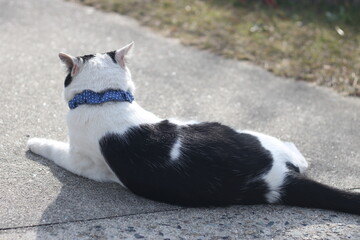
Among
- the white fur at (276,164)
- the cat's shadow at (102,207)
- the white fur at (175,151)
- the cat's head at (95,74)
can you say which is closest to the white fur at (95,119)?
the cat's head at (95,74)

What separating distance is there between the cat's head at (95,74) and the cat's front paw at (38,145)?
423mm

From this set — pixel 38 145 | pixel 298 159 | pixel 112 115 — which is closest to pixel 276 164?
pixel 298 159

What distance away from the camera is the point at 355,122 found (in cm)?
520

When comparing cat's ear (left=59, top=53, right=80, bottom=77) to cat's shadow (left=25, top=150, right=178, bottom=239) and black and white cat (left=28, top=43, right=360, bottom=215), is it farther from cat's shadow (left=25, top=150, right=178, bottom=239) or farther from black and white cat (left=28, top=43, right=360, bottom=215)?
cat's shadow (left=25, top=150, right=178, bottom=239)

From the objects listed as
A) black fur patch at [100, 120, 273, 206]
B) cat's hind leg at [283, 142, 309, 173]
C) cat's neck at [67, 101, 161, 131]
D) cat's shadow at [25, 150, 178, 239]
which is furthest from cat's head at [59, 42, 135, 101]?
cat's hind leg at [283, 142, 309, 173]

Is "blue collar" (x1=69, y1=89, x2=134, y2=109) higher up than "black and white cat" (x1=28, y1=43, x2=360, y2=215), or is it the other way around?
→ "blue collar" (x1=69, y1=89, x2=134, y2=109)

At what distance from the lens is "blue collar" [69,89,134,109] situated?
385 cm

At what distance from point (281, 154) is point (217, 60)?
254cm

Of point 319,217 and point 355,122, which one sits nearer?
point 319,217

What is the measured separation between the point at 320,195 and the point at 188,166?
2.58ft

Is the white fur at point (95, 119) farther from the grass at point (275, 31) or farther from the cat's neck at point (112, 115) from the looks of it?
the grass at point (275, 31)

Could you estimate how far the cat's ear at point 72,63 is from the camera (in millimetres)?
3865

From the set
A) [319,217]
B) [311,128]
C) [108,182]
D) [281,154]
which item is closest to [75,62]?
[108,182]

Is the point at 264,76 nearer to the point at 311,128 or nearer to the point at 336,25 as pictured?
the point at 311,128
